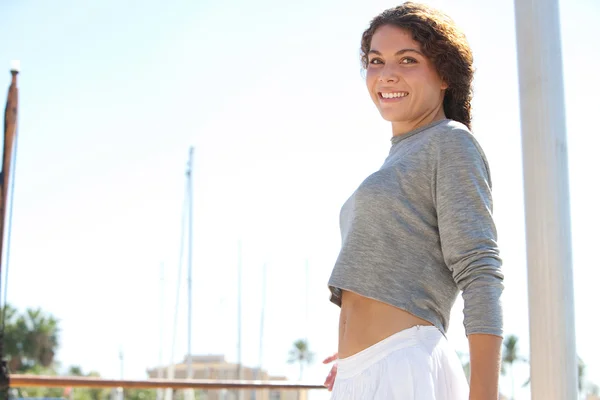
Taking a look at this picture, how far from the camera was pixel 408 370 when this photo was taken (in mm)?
1255

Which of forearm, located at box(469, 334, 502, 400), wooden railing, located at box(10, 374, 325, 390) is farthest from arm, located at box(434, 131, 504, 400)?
wooden railing, located at box(10, 374, 325, 390)

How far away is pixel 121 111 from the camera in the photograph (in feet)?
116

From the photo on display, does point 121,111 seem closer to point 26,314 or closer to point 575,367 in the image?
point 26,314

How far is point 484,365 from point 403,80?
0.61 metres

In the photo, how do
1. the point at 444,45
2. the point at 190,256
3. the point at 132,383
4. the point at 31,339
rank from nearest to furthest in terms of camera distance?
the point at 444,45, the point at 132,383, the point at 190,256, the point at 31,339

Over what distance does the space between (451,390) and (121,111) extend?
116 feet

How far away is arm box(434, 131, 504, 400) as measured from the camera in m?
1.18

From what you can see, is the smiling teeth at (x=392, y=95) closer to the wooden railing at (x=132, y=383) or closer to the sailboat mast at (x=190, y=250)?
the wooden railing at (x=132, y=383)

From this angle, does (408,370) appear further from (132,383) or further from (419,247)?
(132,383)

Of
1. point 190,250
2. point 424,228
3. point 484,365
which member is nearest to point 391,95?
point 424,228

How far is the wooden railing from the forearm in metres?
2.41

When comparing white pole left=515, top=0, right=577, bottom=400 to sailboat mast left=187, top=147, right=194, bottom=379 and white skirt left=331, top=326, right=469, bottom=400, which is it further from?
sailboat mast left=187, top=147, right=194, bottom=379

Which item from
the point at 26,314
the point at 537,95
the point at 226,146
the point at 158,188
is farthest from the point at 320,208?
the point at 537,95

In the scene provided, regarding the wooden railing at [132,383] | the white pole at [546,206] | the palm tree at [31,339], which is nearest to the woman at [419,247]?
the white pole at [546,206]
